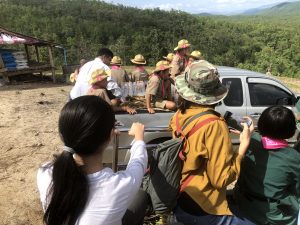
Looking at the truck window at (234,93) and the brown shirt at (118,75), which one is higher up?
the brown shirt at (118,75)

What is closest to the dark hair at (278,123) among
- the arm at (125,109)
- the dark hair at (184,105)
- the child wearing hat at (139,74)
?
the dark hair at (184,105)

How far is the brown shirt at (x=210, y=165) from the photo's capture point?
6.35 ft

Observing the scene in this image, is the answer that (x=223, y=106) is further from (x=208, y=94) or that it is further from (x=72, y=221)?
(x=72, y=221)

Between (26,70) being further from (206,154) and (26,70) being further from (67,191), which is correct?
(67,191)

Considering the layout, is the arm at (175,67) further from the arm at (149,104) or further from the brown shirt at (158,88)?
the arm at (149,104)

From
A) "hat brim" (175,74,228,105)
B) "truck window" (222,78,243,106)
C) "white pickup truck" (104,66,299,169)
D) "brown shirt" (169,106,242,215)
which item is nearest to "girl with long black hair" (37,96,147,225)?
"brown shirt" (169,106,242,215)

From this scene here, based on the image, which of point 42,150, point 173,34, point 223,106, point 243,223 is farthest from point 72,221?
point 173,34

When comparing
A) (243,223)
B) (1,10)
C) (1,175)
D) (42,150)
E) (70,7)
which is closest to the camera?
(243,223)

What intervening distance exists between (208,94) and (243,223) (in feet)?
2.68

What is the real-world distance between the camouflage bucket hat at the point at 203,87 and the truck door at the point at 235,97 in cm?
368

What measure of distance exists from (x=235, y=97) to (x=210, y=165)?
4.08 metres

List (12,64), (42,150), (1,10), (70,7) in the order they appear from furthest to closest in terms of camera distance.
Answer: (70,7) → (1,10) → (12,64) → (42,150)

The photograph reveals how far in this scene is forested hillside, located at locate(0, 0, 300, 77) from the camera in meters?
39.2

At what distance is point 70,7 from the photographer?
5841 cm
